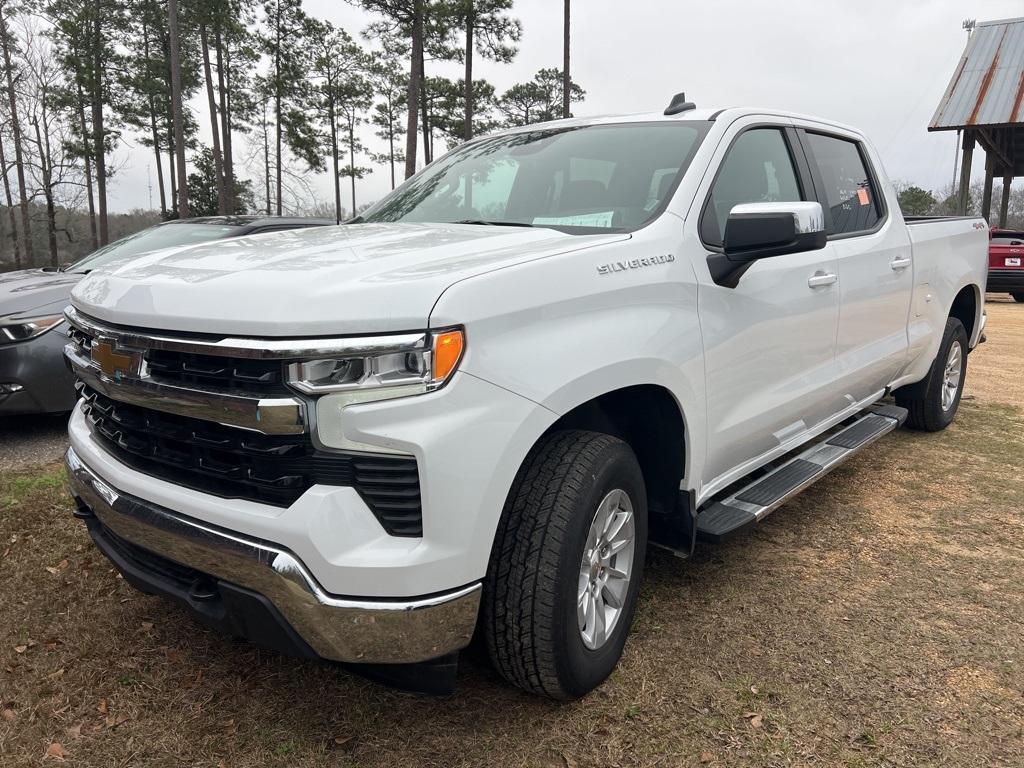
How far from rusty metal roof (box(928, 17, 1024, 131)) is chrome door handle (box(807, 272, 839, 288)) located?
62.8ft

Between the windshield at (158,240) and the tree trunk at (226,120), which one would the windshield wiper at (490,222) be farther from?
the tree trunk at (226,120)

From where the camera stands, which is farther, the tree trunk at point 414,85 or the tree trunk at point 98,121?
the tree trunk at point 98,121

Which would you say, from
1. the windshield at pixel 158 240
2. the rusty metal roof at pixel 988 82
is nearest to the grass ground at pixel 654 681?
the windshield at pixel 158 240

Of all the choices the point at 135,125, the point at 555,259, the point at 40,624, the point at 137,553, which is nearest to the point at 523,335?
the point at 555,259

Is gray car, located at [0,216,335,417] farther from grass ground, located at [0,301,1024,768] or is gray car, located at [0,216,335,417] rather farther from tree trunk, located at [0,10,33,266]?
tree trunk, located at [0,10,33,266]

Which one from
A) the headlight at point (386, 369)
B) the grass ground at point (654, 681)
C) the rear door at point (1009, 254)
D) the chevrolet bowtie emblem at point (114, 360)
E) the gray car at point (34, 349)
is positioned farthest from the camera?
the rear door at point (1009, 254)

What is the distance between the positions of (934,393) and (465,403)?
15.0ft

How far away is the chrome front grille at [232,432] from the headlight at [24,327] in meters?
3.13

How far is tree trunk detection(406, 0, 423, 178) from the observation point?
20.2 meters

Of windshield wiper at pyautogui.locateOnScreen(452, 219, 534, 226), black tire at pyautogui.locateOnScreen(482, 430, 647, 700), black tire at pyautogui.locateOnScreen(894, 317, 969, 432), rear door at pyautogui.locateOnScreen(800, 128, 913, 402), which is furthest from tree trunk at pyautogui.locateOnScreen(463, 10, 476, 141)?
black tire at pyautogui.locateOnScreen(482, 430, 647, 700)

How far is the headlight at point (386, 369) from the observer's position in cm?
175

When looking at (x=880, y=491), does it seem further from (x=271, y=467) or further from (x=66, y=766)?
(x=66, y=766)

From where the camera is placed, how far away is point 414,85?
20078 mm

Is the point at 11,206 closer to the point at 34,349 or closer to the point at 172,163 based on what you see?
the point at 172,163
